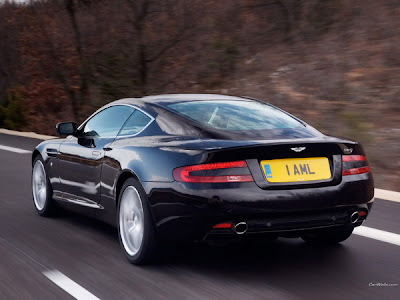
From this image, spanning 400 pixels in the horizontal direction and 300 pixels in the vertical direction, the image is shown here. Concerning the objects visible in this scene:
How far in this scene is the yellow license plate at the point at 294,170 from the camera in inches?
203

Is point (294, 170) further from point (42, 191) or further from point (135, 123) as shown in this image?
point (42, 191)

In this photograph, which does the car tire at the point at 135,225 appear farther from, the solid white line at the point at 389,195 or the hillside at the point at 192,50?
the hillside at the point at 192,50

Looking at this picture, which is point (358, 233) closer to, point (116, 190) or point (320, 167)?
point (320, 167)

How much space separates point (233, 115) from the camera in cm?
609

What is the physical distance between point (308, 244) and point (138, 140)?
1819mm

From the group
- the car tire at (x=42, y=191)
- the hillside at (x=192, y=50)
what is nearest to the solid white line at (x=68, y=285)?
the car tire at (x=42, y=191)

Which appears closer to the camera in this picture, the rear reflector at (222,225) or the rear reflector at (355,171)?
the rear reflector at (222,225)

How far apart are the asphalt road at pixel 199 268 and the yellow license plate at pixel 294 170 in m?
0.74

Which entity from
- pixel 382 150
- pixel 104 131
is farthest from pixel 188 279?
pixel 382 150

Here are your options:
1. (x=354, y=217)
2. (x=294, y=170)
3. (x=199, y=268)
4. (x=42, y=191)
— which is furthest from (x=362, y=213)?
(x=42, y=191)

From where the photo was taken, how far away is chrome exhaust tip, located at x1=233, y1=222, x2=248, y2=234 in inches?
201

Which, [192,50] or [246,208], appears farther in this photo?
[192,50]

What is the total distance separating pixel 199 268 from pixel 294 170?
1.12 m

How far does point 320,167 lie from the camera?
210 inches
